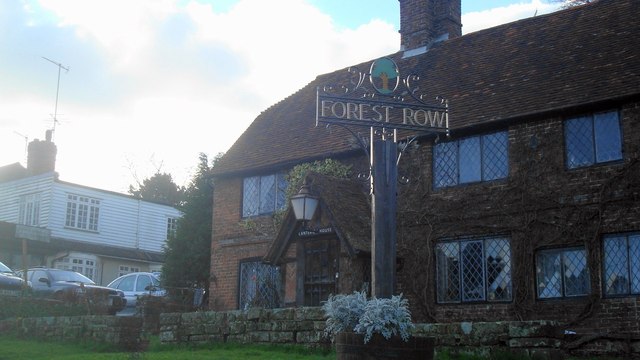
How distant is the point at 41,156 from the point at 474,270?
2780 cm

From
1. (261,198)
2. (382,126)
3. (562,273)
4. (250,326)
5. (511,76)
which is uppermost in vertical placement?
(511,76)

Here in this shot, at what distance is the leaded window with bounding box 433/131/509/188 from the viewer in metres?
18.0

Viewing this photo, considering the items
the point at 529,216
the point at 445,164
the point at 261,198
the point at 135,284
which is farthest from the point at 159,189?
the point at 529,216

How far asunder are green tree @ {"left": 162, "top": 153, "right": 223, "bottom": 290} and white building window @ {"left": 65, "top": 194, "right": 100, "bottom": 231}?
13.1 m

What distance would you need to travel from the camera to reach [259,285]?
861 inches

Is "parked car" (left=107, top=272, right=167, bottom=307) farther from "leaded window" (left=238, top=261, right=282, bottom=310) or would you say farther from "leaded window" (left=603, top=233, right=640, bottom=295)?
"leaded window" (left=603, top=233, right=640, bottom=295)

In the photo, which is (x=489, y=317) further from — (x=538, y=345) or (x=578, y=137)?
(x=538, y=345)

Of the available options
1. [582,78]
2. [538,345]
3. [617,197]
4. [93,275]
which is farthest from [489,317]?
[93,275]

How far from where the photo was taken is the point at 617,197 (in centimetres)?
1605

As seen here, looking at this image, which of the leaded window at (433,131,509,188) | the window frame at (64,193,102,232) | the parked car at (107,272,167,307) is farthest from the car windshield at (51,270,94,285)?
the leaded window at (433,131,509,188)

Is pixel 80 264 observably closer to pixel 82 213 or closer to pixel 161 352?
pixel 82 213

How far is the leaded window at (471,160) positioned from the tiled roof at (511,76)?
55 cm

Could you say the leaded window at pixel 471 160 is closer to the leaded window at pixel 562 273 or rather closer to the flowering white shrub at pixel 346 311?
the leaded window at pixel 562 273

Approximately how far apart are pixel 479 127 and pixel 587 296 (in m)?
4.43
